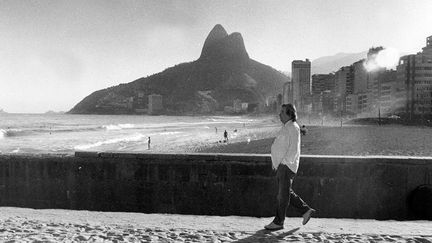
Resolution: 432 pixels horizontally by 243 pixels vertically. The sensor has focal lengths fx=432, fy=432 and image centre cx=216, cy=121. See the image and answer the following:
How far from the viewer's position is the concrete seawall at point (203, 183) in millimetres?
→ 7801

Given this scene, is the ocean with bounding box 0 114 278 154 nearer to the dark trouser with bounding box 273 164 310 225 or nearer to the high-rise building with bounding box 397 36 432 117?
the dark trouser with bounding box 273 164 310 225

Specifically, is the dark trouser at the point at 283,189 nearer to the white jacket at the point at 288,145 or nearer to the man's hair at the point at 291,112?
the white jacket at the point at 288,145

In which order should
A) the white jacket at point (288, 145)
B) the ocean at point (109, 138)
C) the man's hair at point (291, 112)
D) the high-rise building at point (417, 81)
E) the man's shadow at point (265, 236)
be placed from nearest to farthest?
1. the man's shadow at point (265, 236)
2. the white jacket at point (288, 145)
3. the man's hair at point (291, 112)
4. the ocean at point (109, 138)
5. the high-rise building at point (417, 81)

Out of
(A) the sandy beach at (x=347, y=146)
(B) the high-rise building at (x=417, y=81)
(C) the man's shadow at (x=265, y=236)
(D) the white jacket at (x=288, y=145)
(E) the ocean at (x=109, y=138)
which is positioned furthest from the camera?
(B) the high-rise building at (x=417, y=81)

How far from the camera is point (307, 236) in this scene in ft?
18.6

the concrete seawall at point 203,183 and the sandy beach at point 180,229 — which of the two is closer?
the sandy beach at point 180,229

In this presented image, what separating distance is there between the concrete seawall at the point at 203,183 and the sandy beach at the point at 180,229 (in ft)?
4.17

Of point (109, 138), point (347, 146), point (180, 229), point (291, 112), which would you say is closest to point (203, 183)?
point (180, 229)

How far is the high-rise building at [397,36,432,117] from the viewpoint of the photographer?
4764 inches

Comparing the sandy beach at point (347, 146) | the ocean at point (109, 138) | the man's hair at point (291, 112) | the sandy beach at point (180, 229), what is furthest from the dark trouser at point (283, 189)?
the sandy beach at point (347, 146)

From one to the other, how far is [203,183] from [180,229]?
2.19 metres

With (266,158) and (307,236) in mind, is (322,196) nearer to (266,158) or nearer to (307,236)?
(266,158)

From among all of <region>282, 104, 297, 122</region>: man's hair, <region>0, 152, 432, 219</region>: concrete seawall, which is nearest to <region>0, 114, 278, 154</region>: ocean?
<region>0, 152, 432, 219</region>: concrete seawall

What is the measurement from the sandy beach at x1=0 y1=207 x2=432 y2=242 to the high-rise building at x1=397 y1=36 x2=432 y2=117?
121962 millimetres
